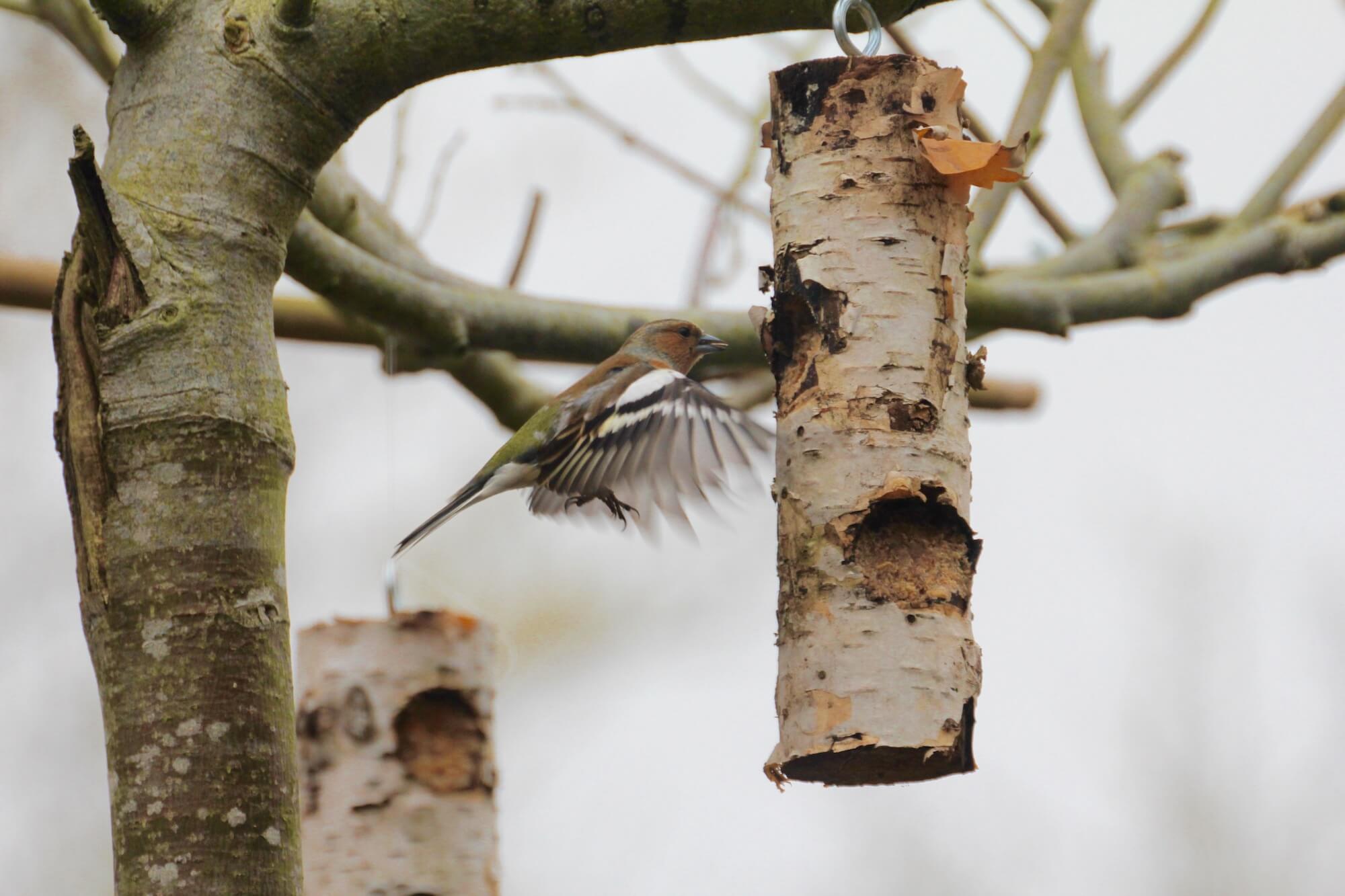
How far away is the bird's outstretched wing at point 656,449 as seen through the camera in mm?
3412

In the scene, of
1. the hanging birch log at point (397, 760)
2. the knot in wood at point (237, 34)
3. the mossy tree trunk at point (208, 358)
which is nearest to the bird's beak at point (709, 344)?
the hanging birch log at point (397, 760)

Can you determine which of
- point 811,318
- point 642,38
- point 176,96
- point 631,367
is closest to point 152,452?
point 176,96

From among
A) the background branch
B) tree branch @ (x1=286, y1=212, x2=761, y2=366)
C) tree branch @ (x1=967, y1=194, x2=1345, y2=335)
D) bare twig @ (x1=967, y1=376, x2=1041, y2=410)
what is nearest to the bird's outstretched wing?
tree branch @ (x1=286, y1=212, x2=761, y2=366)

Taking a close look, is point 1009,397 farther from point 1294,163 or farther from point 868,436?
point 868,436

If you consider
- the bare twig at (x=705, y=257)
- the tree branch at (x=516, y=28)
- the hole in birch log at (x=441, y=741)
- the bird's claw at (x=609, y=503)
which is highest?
the bare twig at (x=705, y=257)

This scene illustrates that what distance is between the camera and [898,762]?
8.41ft

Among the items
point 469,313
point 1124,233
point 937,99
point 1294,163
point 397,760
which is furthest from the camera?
point 1294,163

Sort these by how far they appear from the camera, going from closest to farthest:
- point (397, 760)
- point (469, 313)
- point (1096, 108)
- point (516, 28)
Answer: point (516, 28) < point (469, 313) < point (397, 760) < point (1096, 108)

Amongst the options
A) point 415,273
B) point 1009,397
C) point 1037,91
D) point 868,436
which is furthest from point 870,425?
point 1009,397

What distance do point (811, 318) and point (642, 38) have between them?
2.43 ft

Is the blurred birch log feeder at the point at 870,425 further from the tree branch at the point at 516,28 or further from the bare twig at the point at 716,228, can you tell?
the bare twig at the point at 716,228

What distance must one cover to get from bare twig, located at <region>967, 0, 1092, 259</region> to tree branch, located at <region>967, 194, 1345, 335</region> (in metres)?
0.23

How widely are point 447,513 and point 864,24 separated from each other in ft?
6.29

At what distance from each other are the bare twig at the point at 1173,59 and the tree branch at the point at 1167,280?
1.96 ft
